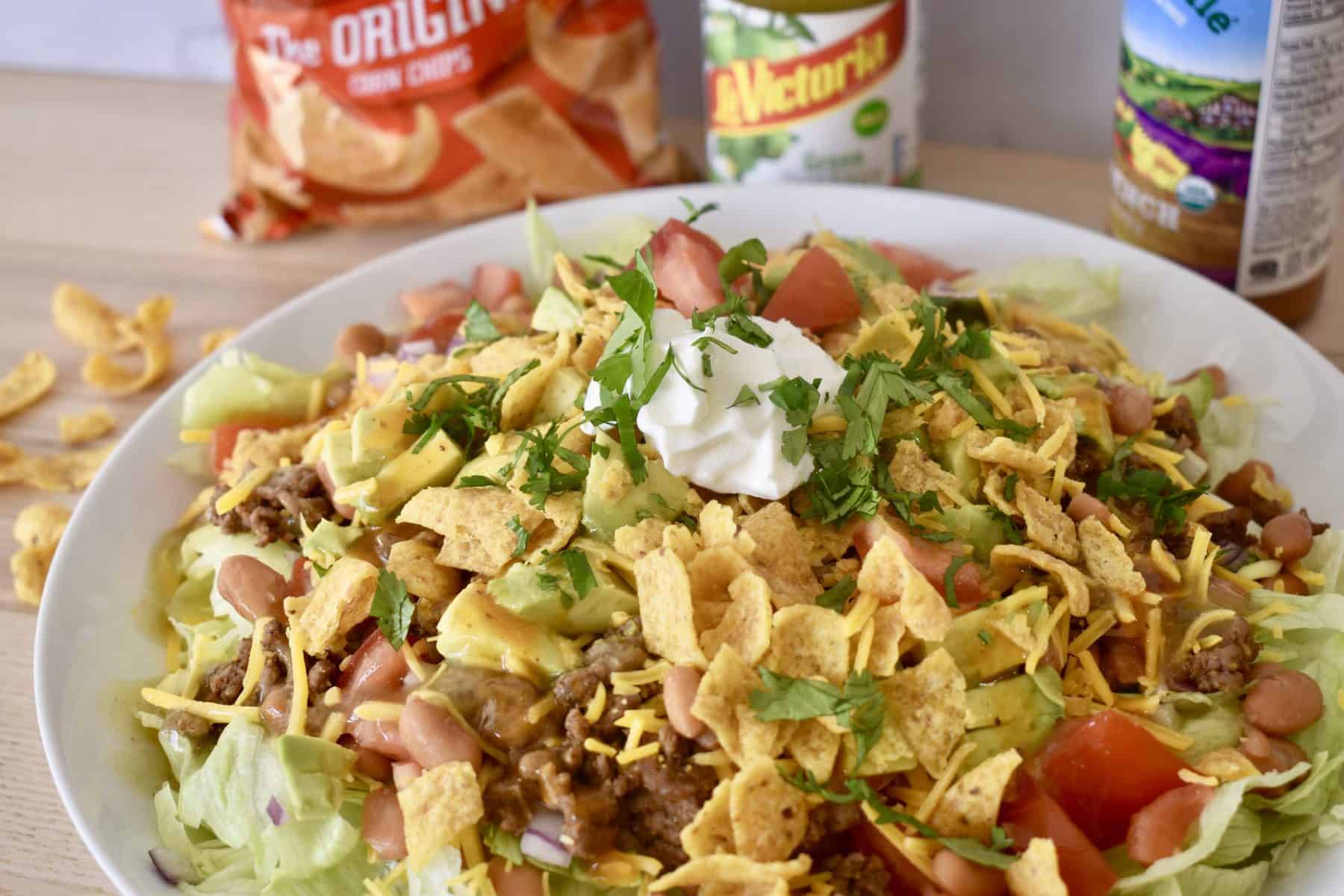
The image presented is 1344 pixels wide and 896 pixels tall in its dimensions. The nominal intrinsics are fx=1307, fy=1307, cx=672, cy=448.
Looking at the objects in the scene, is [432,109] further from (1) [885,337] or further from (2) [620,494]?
(2) [620,494]

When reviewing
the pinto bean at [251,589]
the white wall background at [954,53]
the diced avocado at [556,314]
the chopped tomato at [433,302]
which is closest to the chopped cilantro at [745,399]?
the diced avocado at [556,314]

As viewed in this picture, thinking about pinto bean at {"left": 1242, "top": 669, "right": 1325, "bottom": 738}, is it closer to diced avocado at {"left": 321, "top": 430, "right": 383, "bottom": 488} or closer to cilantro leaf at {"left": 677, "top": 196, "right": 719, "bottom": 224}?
cilantro leaf at {"left": 677, "top": 196, "right": 719, "bottom": 224}

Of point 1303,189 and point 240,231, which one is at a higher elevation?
point 1303,189

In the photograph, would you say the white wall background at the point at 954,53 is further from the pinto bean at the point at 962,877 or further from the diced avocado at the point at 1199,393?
the pinto bean at the point at 962,877

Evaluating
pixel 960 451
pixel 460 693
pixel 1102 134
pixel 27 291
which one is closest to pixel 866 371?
pixel 960 451

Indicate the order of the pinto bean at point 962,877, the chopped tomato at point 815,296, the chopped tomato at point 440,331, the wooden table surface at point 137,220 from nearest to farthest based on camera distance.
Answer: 1. the pinto bean at point 962,877
2. the chopped tomato at point 815,296
3. the chopped tomato at point 440,331
4. the wooden table surface at point 137,220

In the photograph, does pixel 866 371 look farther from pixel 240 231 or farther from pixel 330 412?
pixel 240 231

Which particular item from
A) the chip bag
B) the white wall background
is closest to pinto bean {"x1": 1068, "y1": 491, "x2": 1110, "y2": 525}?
the white wall background

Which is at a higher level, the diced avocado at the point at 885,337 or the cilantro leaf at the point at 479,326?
the diced avocado at the point at 885,337
